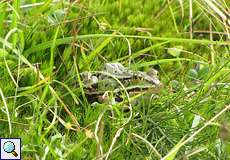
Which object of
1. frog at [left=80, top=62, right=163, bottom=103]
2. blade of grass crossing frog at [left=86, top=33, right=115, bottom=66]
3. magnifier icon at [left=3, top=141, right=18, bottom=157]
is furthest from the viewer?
blade of grass crossing frog at [left=86, top=33, right=115, bottom=66]

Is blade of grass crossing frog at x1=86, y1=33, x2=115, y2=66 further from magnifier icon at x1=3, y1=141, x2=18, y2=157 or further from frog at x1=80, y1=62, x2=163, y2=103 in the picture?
magnifier icon at x1=3, y1=141, x2=18, y2=157

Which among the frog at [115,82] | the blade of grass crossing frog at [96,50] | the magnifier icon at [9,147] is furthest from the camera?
the blade of grass crossing frog at [96,50]

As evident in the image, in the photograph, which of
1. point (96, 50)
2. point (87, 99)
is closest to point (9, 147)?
point (87, 99)

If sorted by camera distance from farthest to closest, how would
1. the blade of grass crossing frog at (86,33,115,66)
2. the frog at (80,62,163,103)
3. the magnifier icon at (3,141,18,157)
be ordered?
the blade of grass crossing frog at (86,33,115,66) < the frog at (80,62,163,103) < the magnifier icon at (3,141,18,157)

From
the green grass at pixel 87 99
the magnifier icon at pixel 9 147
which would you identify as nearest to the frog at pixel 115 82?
the green grass at pixel 87 99

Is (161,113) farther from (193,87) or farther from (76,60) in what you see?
(76,60)

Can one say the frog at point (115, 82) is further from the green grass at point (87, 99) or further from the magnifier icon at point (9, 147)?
the magnifier icon at point (9, 147)

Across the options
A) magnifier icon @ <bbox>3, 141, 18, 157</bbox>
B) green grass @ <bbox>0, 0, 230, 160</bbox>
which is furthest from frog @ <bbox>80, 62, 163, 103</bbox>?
magnifier icon @ <bbox>3, 141, 18, 157</bbox>
